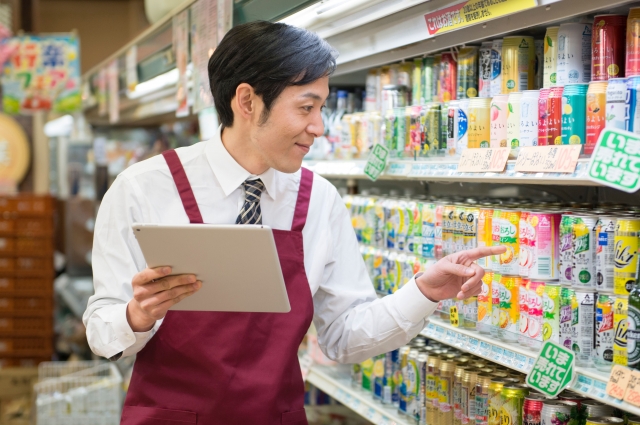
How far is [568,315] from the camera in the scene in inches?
76.9

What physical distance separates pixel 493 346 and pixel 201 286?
905 millimetres

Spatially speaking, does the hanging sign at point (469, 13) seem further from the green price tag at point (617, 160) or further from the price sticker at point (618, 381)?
the price sticker at point (618, 381)

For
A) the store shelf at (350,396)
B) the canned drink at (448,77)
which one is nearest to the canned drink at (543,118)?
the canned drink at (448,77)

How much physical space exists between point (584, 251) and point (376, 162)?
1051mm

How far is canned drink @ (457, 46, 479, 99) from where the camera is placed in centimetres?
248

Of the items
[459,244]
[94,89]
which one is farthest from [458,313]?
[94,89]

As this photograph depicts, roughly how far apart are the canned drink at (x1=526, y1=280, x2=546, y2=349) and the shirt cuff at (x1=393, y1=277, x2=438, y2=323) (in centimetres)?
28

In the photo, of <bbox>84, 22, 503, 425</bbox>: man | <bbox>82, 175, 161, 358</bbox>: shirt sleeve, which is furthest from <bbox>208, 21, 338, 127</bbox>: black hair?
<bbox>82, 175, 161, 358</bbox>: shirt sleeve

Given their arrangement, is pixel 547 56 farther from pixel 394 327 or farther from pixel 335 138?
pixel 335 138

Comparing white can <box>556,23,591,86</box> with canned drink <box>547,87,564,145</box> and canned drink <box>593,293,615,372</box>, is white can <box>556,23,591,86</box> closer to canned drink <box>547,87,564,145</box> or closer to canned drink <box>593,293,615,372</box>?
canned drink <box>547,87,564,145</box>

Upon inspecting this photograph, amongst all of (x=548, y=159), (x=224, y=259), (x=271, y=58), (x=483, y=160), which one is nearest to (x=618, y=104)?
(x=548, y=159)

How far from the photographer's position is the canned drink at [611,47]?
75.4 inches

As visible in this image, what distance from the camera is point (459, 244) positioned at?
8.04ft

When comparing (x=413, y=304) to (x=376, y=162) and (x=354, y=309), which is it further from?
(x=376, y=162)
